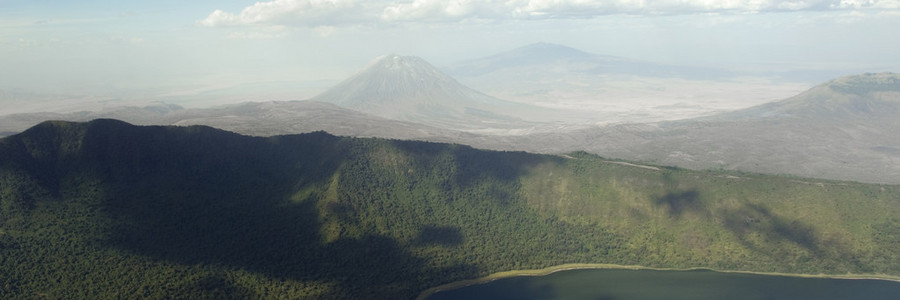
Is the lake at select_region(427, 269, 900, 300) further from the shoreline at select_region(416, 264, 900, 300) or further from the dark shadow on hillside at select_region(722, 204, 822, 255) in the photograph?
the dark shadow on hillside at select_region(722, 204, 822, 255)

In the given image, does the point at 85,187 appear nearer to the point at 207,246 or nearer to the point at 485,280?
the point at 207,246

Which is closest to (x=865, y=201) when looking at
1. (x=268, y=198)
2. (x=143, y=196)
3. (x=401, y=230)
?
(x=401, y=230)

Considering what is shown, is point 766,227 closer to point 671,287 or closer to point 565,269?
point 671,287

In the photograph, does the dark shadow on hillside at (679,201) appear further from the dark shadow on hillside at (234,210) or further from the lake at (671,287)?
the dark shadow on hillside at (234,210)

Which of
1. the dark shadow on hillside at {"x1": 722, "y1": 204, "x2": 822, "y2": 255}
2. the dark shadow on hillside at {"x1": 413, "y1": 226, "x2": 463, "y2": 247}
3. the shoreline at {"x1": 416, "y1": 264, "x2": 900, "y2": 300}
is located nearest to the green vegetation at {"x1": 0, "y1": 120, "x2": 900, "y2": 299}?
the dark shadow on hillside at {"x1": 722, "y1": 204, "x2": 822, "y2": 255}

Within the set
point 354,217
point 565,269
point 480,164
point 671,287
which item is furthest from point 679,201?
point 354,217

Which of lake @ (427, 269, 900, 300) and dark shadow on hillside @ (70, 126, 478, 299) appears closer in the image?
dark shadow on hillside @ (70, 126, 478, 299)

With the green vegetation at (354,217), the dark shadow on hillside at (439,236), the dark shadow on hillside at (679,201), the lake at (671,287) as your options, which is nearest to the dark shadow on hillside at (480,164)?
the green vegetation at (354,217)
